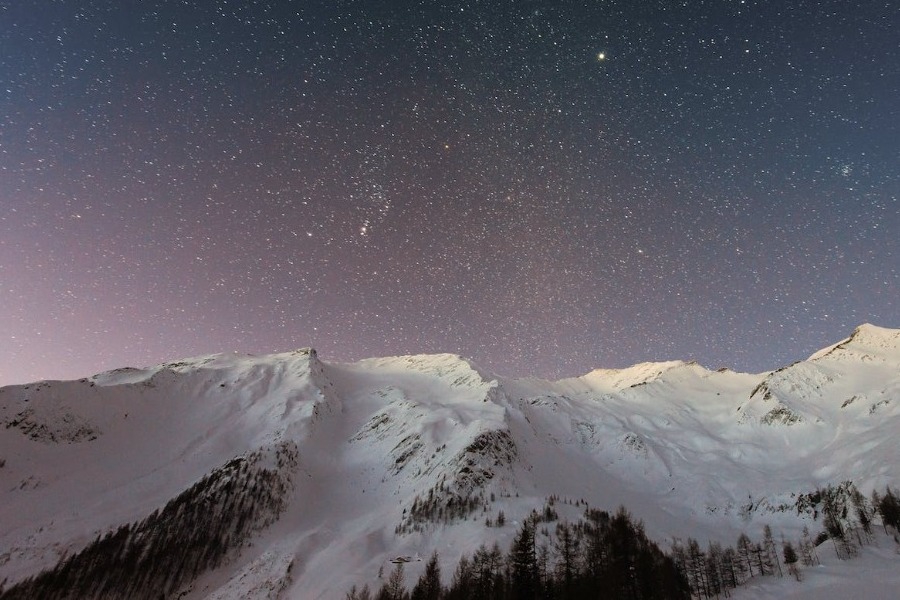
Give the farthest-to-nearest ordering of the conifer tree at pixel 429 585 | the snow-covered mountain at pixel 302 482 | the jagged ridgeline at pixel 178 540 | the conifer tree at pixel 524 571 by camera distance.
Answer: the snow-covered mountain at pixel 302 482, the jagged ridgeline at pixel 178 540, the conifer tree at pixel 429 585, the conifer tree at pixel 524 571

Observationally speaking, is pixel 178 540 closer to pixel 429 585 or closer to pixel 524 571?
pixel 429 585

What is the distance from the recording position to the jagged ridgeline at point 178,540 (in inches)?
4387

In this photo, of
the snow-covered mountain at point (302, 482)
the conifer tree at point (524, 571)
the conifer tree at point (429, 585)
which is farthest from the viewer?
the snow-covered mountain at point (302, 482)

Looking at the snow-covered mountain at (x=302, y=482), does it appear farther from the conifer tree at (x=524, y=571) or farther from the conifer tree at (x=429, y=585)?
the conifer tree at (x=524, y=571)

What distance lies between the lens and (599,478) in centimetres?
19975

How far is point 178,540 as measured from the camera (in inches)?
4968

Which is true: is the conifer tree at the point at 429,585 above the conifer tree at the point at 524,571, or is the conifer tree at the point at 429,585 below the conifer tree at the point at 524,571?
below

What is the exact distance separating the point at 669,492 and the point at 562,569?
403 ft

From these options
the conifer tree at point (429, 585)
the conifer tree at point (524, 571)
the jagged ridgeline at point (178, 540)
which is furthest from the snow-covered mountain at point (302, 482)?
the conifer tree at point (524, 571)

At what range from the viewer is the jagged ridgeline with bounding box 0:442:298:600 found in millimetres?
111438

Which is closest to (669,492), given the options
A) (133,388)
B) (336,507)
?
(336,507)

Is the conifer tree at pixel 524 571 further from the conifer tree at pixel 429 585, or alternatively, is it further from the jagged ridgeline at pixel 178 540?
the jagged ridgeline at pixel 178 540

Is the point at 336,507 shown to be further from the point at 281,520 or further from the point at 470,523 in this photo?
the point at 470,523

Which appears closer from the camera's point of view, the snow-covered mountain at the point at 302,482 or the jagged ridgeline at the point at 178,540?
the jagged ridgeline at the point at 178,540
